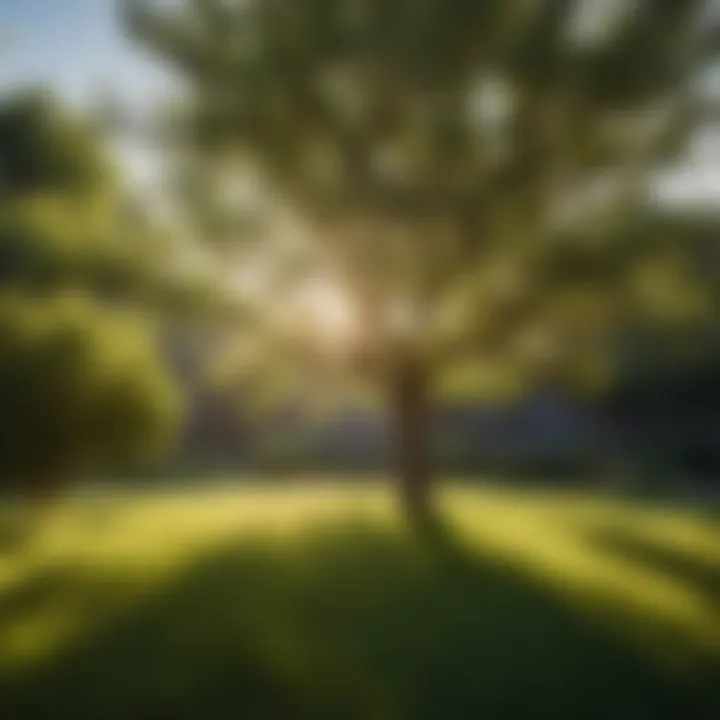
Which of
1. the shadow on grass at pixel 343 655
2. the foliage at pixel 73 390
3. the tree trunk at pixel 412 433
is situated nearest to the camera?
the shadow on grass at pixel 343 655

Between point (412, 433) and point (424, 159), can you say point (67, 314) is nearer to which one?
point (412, 433)

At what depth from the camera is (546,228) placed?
384 centimetres

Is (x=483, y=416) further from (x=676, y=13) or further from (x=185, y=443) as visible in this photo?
(x=676, y=13)

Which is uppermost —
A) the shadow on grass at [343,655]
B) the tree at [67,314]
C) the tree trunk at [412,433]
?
the tree at [67,314]

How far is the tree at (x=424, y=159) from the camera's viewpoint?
12.1 feet

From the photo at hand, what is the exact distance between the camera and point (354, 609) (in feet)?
10.1

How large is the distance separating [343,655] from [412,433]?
1.14 m

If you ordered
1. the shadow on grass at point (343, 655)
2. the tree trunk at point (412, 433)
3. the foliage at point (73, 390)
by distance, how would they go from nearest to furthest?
the shadow on grass at point (343, 655) < the foliage at point (73, 390) < the tree trunk at point (412, 433)

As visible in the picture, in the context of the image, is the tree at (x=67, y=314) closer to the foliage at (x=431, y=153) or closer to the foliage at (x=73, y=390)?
the foliage at (x=73, y=390)

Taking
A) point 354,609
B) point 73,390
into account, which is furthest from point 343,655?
point 73,390

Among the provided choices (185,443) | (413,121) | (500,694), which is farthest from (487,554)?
(413,121)

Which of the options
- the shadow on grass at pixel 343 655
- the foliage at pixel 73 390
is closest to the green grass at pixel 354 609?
the shadow on grass at pixel 343 655

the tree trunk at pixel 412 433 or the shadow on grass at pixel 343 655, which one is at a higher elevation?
the tree trunk at pixel 412 433

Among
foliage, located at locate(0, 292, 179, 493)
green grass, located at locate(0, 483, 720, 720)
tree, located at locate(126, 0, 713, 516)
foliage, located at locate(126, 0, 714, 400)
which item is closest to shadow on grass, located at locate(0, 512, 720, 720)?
green grass, located at locate(0, 483, 720, 720)
